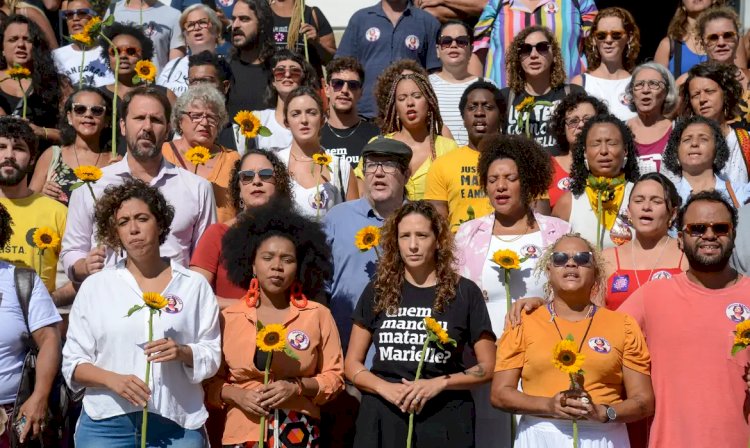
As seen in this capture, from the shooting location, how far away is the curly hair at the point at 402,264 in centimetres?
734

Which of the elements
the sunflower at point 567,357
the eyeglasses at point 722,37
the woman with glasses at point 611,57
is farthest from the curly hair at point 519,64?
the sunflower at point 567,357

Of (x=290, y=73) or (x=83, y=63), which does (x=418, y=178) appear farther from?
(x=83, y=63)

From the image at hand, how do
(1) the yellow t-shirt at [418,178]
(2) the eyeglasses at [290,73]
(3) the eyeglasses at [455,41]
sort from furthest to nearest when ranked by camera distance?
(3) the eyeglasses at [455,41]
(2) the eyeglasses at [290,73]
(1) the yellow t-shirt at [418,178]

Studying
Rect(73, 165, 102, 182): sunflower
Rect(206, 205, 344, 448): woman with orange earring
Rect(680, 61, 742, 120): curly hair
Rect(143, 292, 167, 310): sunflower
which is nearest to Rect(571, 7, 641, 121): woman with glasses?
Rect(680, 61, 742, 120): curly hair

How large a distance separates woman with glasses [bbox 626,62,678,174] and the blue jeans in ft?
14.1

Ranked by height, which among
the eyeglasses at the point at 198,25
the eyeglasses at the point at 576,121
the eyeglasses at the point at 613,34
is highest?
the eyeglasses at the point at 198,25

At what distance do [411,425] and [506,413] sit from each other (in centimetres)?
93

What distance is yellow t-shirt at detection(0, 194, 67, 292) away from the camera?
8.41 m

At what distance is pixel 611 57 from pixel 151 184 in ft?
13.8

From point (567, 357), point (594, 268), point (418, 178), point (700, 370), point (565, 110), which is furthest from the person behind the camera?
point (565, 110)

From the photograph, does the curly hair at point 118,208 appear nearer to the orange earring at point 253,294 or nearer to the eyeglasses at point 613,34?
the orange earring at point 253,294

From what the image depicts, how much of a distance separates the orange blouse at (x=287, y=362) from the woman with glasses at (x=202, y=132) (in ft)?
6.86

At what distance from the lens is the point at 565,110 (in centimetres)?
976

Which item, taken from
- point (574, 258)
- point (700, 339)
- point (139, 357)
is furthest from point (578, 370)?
point (139, 357)
